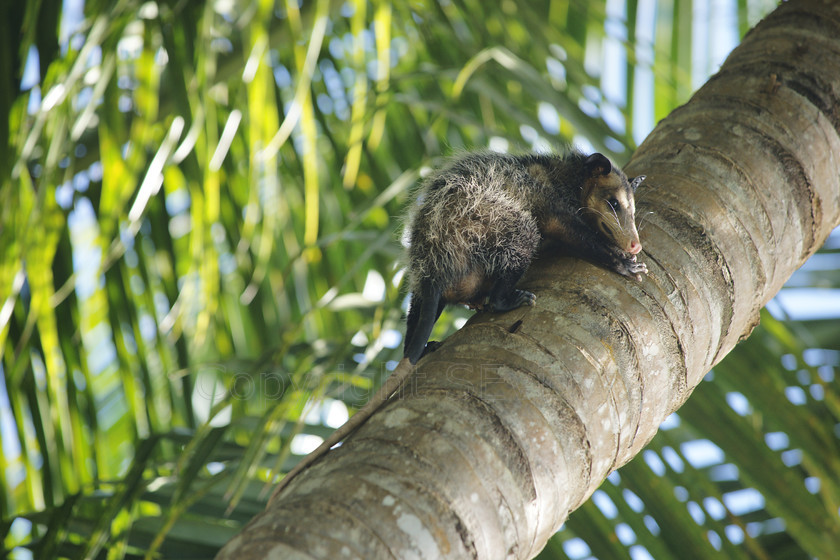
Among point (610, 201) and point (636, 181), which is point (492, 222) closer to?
point (610, 201)

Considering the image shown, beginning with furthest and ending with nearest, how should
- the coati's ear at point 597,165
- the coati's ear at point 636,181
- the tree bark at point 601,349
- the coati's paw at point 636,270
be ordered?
the coati's ear at point 597,165, the coati's ear at point 636,181, the coati's paw at point 636,270, the tree bark at point 601,349

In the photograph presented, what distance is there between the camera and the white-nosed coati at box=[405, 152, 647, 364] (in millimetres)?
1808

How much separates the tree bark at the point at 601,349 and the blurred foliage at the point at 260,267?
0.35 metres

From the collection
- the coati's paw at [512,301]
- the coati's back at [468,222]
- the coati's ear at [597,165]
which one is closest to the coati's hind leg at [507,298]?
the coati's paw at [512,301]

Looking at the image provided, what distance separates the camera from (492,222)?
6.33ft

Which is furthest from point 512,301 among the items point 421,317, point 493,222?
point 493,222

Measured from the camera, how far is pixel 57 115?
1.88m

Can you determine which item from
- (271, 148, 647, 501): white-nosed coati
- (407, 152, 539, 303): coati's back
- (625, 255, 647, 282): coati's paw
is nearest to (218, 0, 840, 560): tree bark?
(625, 255, 647, 282): coati's paw

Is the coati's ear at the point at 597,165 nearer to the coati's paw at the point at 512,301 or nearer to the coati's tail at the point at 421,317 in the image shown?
the coati's tail at the point at 421,317

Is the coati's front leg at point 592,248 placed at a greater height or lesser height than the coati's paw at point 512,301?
greater

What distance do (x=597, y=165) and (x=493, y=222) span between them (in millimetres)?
400

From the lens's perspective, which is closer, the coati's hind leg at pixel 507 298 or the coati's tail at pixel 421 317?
the coati's hind leg at pixel 507 298

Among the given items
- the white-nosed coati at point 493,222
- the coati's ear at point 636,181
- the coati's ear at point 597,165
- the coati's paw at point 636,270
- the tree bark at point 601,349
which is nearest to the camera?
the tree bark at point 601,349

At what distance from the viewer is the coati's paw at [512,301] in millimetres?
1332
